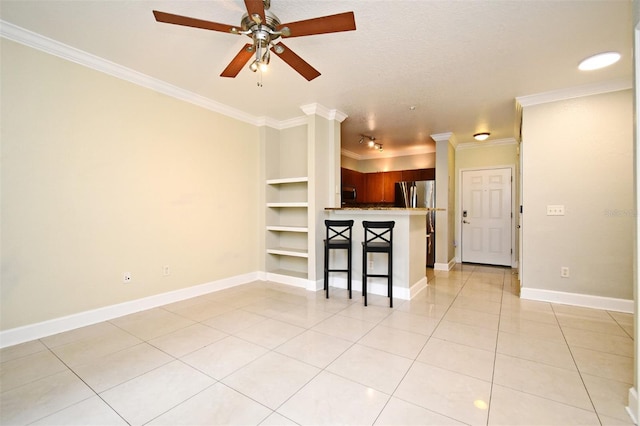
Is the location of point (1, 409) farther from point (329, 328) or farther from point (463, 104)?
point (463, 104)

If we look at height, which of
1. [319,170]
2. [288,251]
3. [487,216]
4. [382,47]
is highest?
[382,47]

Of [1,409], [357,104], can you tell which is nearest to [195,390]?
[1,409]

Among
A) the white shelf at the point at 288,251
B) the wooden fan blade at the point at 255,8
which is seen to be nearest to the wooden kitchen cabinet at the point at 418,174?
the white shelf at the point at 288,251

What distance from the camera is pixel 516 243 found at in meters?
5.43

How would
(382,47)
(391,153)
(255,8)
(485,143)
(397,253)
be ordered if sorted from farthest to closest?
1. (391,153)
2. (485,143)
3. (397,253)
4. (382,47)
5. (255,8)

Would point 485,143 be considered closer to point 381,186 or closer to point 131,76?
point 381,186

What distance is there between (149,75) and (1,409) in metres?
3.02

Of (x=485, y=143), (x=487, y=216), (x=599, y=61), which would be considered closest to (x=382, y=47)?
(x=599, y=61)

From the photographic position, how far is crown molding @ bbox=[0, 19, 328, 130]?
2344 mm

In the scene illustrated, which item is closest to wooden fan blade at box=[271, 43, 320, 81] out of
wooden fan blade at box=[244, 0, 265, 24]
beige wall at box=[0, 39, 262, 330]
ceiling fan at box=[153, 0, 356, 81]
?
ceiling fan at box=[153, 0, 356, 81]

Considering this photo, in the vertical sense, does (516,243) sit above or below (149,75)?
below

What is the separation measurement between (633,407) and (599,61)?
9.68 feet

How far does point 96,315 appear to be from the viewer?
278 cm

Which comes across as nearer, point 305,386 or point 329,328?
point 305,386
